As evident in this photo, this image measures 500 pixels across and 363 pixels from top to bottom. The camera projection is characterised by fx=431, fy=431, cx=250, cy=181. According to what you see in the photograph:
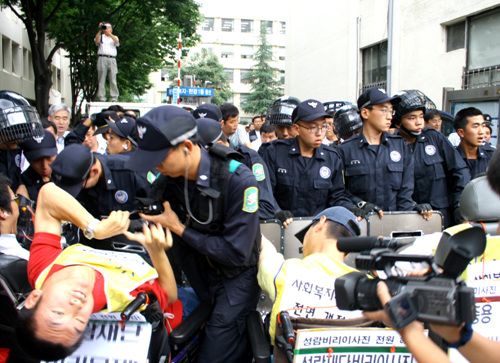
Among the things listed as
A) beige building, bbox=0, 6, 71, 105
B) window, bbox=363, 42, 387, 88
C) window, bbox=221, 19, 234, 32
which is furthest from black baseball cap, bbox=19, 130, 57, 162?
window, bbox=221, 19, 234, 32

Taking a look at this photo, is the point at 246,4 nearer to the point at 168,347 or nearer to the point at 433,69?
the point at 433,69

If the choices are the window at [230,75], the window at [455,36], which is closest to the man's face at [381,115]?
the window at [455,36]

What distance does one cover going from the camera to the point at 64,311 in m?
2.04

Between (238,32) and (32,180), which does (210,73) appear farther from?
(32,180)

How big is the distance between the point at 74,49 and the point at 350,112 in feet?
53.8

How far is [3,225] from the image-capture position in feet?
10.0

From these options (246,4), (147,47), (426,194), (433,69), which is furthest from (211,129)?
(246,4)

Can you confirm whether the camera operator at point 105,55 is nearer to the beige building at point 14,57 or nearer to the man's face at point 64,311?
the beige building at point 14,57

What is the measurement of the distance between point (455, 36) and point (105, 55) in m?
10.8

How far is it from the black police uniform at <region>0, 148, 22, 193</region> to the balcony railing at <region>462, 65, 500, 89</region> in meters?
11.2

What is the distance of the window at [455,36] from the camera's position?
12947 mm

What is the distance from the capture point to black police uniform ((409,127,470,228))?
4.59 metres

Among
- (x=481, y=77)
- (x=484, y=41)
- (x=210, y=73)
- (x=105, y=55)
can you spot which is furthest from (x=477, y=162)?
(x=210, y=73)

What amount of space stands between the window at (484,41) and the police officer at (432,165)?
8.56m
